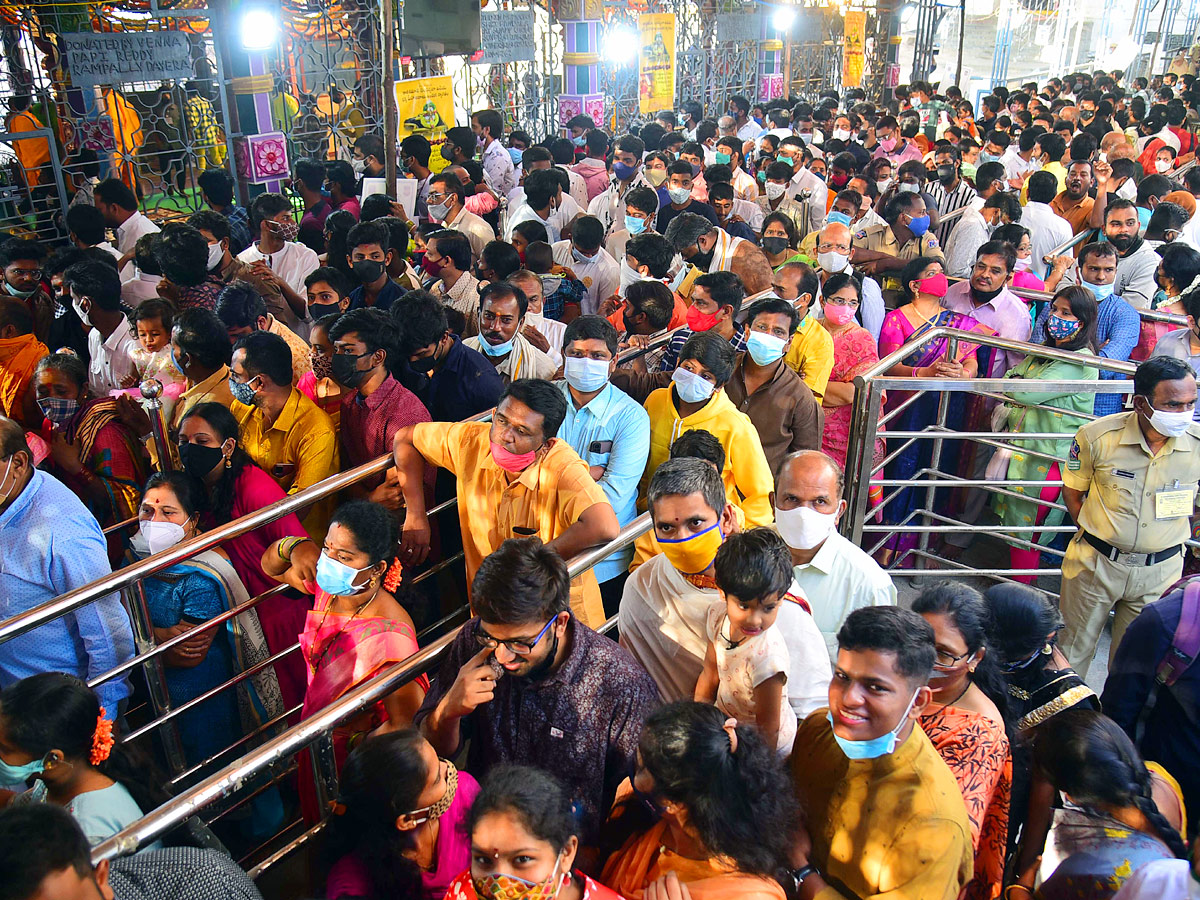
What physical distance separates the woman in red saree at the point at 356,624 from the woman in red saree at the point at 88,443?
4.92 ft

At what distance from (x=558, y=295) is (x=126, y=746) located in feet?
12.4

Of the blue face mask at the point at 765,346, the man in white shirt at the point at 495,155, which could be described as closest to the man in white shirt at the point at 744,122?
the man in white shirt at the point at 495,155

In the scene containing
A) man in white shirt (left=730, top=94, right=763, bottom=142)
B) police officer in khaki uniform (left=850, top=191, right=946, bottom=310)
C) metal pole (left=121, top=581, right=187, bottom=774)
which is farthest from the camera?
man in white shirt (left=730, top=94, right=763, bottom=142)

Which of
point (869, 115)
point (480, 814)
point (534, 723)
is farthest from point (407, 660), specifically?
point (869, 115)

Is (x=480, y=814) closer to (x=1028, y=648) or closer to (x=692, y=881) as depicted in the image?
(x=692, y=881)

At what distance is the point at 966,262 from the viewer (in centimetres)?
762

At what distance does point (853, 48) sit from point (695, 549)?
20891 mm

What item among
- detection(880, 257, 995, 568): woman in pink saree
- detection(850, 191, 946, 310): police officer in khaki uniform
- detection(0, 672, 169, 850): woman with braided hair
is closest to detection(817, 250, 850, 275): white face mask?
detection(880, 257, 995, 568): woman in pink saree

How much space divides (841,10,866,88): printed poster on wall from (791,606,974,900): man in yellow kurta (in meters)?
21.2

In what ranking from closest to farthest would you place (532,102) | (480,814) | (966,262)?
1. (480,814)
2. (966,262)
3. (532,102)

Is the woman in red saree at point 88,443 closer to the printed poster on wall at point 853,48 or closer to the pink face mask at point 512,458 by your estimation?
the pink face mask at point 512,458

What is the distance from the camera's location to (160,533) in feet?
10.5

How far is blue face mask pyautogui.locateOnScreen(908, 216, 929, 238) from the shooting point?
744cm

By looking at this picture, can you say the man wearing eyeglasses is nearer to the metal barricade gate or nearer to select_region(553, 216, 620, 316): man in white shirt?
the metal barricade gate
